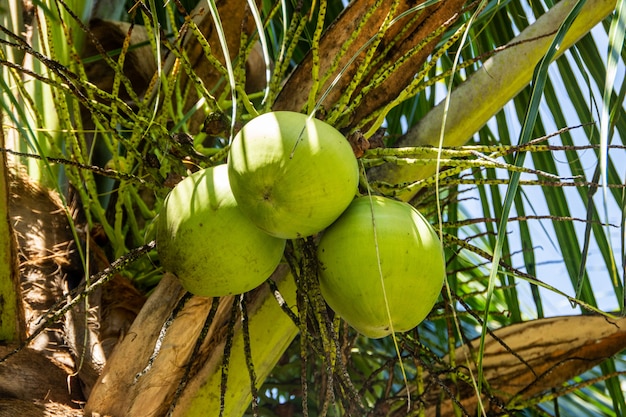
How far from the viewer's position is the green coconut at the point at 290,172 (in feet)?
2.66

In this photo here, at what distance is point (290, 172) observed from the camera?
0.81m

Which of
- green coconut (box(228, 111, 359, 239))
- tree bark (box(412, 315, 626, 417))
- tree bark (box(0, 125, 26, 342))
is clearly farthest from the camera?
tree bark (box(412, 315, 626, 417))

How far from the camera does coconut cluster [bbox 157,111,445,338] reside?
0.82 meters

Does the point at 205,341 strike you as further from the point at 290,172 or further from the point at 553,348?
the point at 553,348

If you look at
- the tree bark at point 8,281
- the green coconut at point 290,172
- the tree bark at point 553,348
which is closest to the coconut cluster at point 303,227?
the green coconut at point 290,172

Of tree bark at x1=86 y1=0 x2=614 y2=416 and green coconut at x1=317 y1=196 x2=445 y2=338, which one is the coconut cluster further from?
tree bark at x1=86 y1=0 x2=614 y2=416

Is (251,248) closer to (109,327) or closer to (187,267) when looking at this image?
(187,267)

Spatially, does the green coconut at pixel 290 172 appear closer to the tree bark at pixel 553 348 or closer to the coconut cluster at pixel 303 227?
the coconut cluster at pixel 303 227

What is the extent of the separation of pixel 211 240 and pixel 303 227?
0.11m

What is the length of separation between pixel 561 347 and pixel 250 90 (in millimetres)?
915

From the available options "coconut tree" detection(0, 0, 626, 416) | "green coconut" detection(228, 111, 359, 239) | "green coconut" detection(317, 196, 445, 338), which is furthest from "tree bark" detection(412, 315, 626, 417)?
"green coconut" detection(228, 111, 359, 239)

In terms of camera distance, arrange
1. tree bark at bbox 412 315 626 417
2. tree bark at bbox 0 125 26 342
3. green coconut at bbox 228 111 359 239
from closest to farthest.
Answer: green coconut at bbox 228 111 359 239 → tree bark at bbox 0 125 26 342 → tree bark at bbox 412 315 626 417

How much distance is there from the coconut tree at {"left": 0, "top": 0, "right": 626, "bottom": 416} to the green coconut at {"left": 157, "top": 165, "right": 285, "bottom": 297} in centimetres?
1

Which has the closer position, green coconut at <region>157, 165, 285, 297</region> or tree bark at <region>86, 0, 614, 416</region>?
green coconut at <region>157, 165, 285, 297</region>
